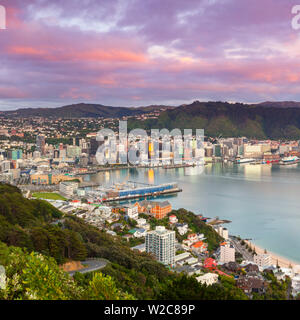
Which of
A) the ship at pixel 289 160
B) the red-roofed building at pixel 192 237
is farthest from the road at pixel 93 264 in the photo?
the ship at pixel 289 160

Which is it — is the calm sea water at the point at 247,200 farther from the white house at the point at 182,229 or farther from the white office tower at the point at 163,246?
the white office tower at the point at 163,246

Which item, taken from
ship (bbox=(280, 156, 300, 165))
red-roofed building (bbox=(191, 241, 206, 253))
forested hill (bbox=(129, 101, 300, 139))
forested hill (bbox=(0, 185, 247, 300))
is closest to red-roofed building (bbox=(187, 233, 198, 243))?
red-roofed building (bbox=(191, 241, 206, 253))

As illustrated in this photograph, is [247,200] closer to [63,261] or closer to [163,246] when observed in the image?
[163,246]

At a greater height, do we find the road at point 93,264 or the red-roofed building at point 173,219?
the road at point 93,264

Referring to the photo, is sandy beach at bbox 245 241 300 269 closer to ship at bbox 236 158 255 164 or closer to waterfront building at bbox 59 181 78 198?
waterfront building at bbox 59 181 78 198
